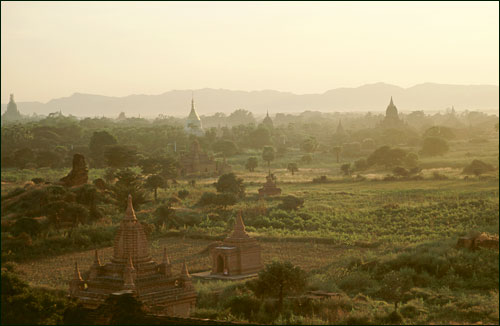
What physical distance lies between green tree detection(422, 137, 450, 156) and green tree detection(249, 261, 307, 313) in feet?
138

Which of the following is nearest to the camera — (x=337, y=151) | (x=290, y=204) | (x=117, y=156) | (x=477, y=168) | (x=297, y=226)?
(x=297, y=226)

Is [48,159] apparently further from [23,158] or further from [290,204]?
[290,204]

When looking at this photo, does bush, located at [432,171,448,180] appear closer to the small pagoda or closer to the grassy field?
the grassy field

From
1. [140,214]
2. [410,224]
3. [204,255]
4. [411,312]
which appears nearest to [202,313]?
[411,312]

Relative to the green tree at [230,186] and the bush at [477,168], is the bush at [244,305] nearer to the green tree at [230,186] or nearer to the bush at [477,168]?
the green tree at [230,186]

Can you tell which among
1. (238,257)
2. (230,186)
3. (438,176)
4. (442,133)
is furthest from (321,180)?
(238,257)

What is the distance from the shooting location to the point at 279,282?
65.7 feet

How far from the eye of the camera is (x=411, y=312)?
1816 centimetres

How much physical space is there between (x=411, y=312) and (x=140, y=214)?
22.0m

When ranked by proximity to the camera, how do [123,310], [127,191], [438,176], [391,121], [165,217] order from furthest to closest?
[391,121] → [438,176] → [127,191] → [165,217] → [123,310]

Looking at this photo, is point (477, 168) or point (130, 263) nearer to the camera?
point (130, 263)

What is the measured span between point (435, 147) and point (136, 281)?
4603cm

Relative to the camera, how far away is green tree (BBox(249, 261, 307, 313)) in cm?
2000

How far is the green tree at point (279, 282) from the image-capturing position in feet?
65.6
